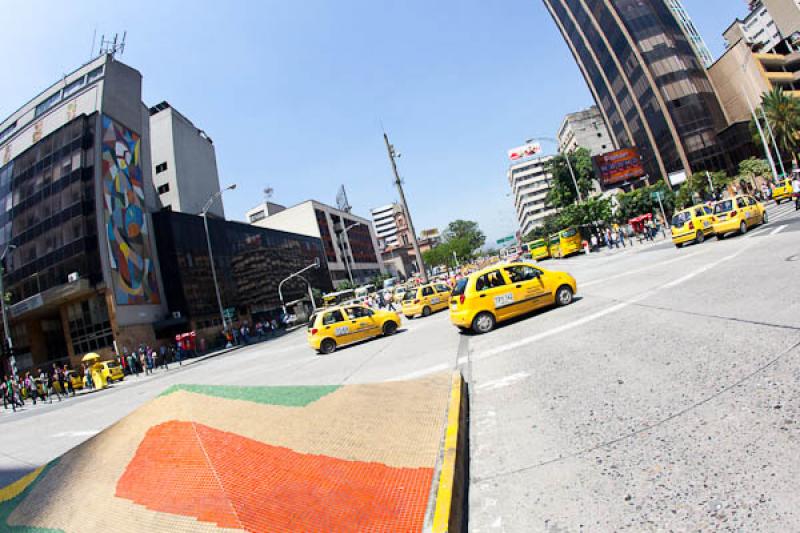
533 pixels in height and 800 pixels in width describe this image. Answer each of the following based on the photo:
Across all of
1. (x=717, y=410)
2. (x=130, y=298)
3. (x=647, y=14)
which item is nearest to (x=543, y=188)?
(x=647, y=14)

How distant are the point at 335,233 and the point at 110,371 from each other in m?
63.9

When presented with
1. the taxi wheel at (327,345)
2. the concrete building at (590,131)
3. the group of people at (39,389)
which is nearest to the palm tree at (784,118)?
the concrete building at (590,131)

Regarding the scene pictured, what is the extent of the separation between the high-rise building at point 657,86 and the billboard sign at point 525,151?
5074cm

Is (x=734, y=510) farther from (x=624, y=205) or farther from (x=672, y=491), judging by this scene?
(x=624, y=205)

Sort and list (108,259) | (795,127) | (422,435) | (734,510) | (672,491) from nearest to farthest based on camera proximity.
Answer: (734,510), (672,491), (422,435), (108,259), (795,127)

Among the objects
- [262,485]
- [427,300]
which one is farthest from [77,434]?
[427,300]

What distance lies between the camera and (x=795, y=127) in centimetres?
4894

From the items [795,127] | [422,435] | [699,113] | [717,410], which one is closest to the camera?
[717,410]

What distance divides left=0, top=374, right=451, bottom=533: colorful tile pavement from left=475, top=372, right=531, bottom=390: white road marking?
1350 millimetres

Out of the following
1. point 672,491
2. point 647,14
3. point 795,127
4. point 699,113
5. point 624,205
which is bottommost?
point 672,491

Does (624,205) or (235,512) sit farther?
(624,205)

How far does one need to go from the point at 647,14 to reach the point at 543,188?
6776 centimetres

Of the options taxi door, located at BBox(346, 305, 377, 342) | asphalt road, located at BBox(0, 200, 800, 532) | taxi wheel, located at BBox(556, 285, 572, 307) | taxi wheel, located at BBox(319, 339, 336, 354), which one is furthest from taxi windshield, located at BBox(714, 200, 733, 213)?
taxi wheel, located at BBox(319, 339, 336, 354)

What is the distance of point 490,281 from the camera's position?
35.4 feet
